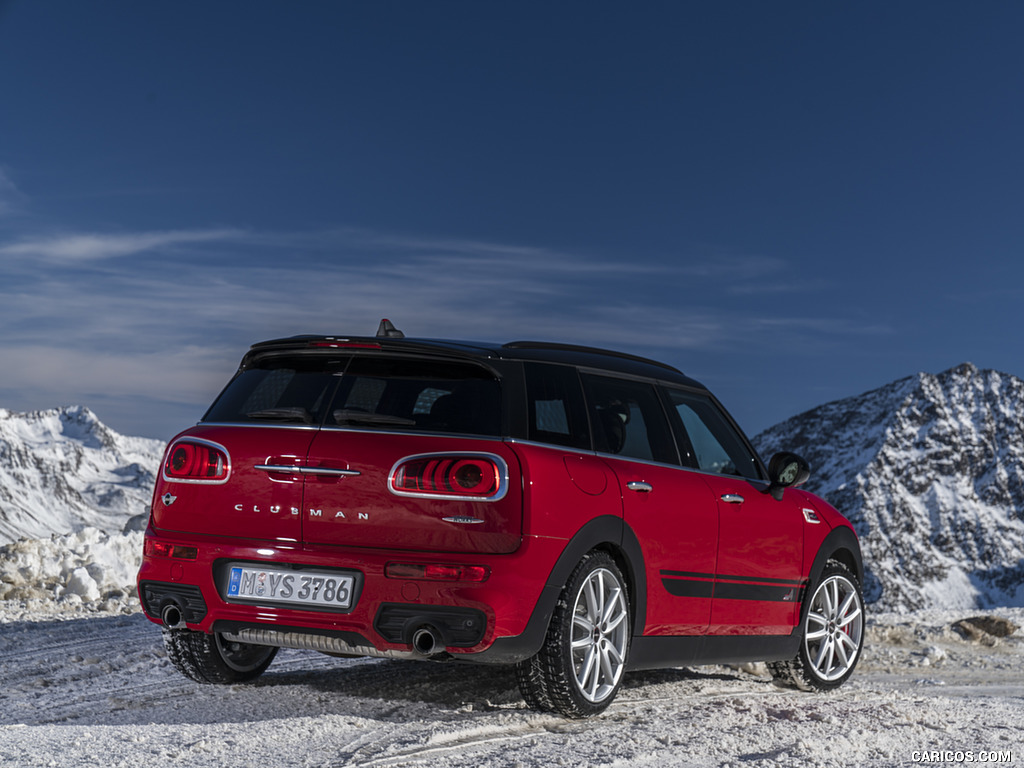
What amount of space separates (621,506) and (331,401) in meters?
1.37

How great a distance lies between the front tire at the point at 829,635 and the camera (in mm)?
6543

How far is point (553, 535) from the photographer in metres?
4.67

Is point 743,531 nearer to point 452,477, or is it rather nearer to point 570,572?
point 570,572

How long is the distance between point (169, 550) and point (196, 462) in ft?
1.37

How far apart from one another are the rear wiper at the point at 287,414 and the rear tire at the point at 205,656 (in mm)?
1232

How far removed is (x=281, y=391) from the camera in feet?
17.0

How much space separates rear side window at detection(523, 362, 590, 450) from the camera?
4.91 meters

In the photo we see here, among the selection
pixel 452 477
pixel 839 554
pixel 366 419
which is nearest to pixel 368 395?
pixel 366 419

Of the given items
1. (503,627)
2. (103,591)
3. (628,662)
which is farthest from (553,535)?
(103,591)

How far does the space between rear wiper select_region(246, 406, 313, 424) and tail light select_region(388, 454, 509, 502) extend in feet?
1.76

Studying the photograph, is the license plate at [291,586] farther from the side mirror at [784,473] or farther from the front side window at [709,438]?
the side mirror at [784,473]

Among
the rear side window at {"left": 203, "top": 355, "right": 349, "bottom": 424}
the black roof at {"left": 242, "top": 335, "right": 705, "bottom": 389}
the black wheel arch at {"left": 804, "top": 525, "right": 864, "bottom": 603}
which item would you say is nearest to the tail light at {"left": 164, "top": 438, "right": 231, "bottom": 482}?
the rear side window at {"left": 203, "top": 355, "right": 349, "bottom": 424}

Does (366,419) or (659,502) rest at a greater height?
(366,419)

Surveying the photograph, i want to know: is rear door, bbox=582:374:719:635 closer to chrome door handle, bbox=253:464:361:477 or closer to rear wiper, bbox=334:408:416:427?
rear wiper, bbox=334:408:416:427
